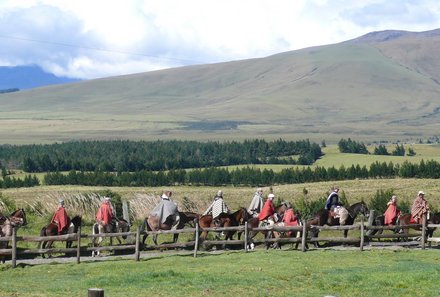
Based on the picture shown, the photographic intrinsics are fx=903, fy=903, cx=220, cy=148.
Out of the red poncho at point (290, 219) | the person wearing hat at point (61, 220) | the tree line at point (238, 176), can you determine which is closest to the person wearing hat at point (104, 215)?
the person wearing hat at point (61, 220)

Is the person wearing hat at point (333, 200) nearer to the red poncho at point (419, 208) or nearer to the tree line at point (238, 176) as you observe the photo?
the red poncho at point (419, 208)

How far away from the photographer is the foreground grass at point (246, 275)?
72.3 feet

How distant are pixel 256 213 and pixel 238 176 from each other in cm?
5200

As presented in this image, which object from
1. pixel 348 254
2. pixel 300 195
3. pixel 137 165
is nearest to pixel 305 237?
pixel 348 254

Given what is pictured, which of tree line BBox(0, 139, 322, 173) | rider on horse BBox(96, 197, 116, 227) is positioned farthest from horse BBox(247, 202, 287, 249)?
tree line BBox(0, 139, 322, 173)

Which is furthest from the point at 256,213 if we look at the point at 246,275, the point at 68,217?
the point at 246,275

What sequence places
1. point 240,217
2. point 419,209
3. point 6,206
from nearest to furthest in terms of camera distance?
point 240,217, point 419,209, point 6,206

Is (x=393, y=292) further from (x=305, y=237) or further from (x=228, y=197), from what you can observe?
(x=228, y=197)

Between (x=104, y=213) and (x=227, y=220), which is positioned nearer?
(x=104, y=213)

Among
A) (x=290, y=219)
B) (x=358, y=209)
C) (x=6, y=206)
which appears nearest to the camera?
(x=290, y=219)

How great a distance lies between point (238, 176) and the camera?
286 feet

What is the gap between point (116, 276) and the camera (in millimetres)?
24641

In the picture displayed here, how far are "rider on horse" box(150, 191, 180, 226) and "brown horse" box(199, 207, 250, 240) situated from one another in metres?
1.04

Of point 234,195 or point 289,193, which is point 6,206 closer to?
point 234,195
